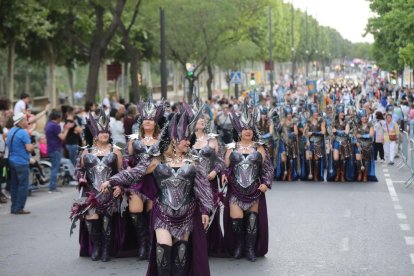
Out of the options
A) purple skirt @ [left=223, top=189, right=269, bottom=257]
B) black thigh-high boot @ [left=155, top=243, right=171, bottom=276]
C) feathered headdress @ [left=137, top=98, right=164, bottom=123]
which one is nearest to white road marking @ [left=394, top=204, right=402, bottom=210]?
purple skirt @ [left=223, top=189, right=269, bottom=257]

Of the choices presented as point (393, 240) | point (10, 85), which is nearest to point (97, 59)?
point (10, 85)

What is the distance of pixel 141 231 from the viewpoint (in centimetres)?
1244

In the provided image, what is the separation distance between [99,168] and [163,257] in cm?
310

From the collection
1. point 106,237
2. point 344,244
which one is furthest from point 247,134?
point 344,244

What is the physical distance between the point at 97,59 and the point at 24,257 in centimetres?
2166

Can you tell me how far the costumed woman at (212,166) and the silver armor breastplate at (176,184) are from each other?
91.9 inches

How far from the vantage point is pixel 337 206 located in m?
18.2

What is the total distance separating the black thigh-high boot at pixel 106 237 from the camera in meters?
12.4

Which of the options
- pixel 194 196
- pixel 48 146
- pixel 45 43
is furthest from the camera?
pixel 45 43

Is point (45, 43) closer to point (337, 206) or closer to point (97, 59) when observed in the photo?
point (97, 59)

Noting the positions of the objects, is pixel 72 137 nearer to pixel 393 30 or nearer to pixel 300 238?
pixel 300 238

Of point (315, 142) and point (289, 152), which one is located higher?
point (315, 142)

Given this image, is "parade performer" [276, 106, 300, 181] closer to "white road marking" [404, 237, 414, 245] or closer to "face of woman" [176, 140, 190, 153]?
"white road marking" [404, 237, 414, 245]

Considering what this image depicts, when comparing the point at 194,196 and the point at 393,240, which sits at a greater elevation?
the point at 194,196
